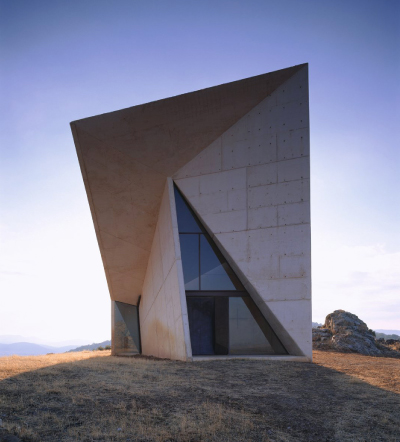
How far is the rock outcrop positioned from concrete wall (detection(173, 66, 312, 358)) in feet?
26.3

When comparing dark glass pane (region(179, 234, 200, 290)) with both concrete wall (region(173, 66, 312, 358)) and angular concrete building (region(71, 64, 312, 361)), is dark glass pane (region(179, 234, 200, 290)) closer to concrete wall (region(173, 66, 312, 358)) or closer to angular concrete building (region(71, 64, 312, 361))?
angular concrete building (region(71, 64, 312, 361))

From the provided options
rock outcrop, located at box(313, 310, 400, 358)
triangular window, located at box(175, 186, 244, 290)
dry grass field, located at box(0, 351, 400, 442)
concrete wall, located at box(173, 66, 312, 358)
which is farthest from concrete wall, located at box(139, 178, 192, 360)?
rock outcrop, located at box(313, 310, 400, 358)

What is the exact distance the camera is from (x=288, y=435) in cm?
546

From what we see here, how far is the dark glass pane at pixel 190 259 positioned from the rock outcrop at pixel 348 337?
9.82 m

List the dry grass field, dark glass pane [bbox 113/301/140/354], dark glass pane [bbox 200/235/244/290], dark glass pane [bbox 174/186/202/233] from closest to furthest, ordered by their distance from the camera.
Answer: the dry grass field → dark glass pane [bbox 200/235/244/290] → dark glass pane [bbox 174/186/202/233] → dark glass pane [bbox 113/301/140/354]

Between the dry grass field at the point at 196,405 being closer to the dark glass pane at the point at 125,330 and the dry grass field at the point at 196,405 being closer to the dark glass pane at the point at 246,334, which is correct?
the dark glass pane at the point at 246,334

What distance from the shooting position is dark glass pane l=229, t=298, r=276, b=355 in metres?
13.7

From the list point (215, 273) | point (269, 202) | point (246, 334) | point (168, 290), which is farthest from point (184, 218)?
point (246, 334)

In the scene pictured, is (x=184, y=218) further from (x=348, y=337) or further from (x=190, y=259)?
(x=348, y=337)

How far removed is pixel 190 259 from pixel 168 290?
193cm

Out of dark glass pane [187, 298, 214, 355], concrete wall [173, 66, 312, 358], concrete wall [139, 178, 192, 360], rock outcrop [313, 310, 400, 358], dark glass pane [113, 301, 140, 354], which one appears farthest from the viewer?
dark glass pane [113, 301, 140, 354]

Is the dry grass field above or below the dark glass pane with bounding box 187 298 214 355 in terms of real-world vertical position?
below

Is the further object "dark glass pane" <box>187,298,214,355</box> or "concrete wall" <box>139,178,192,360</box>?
"dark glass pane" <box>187,298,214,355</box>

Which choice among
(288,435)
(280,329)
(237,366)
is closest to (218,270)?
(280,329)
